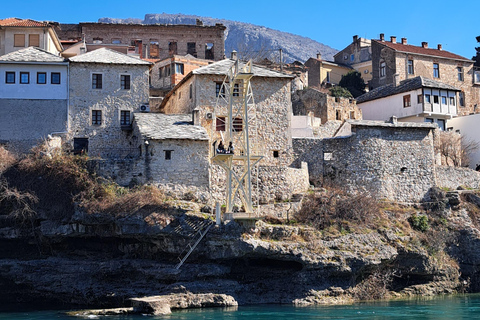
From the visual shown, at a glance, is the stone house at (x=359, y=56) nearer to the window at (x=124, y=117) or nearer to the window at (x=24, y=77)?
the window at (x=124, y=117)

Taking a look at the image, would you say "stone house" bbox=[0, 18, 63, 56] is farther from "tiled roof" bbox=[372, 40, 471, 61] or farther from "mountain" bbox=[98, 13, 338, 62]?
"mountain" bbox=[98, 13, 338, 62]

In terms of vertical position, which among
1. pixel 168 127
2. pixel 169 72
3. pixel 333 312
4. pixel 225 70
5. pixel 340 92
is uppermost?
pixel 169 72

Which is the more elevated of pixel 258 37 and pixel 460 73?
pixel 258 37

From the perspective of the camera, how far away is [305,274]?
1555 inches

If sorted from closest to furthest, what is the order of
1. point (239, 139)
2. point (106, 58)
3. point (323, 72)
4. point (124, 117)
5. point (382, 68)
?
point (239, 139) < point (124, 117) < point (106, 58) < point (382, 68) < point (323, 72)

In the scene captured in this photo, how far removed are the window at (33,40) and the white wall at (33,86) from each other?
8546 mm

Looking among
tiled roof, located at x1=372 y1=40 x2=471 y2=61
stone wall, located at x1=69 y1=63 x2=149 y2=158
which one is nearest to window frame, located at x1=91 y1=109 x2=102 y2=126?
stone wall, located at x1=69 y1=63 x2=149 y2=158

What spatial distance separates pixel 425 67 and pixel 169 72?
2716cm

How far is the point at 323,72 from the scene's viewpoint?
7800 cm

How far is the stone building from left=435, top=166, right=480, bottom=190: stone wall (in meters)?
25.7

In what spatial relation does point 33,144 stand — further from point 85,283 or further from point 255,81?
point 255,81

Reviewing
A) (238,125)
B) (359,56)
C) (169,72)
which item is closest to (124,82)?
(238,125)

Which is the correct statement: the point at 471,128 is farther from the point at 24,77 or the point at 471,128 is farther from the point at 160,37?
the point at 24,77

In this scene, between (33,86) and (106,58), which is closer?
(33,86)
